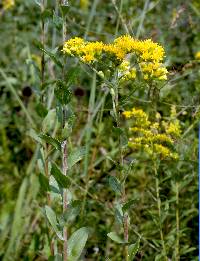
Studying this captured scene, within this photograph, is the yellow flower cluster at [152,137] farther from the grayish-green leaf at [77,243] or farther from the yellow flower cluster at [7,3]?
the yellow flower cluster at [7,3]

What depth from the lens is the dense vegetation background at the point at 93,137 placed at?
6.16 feet

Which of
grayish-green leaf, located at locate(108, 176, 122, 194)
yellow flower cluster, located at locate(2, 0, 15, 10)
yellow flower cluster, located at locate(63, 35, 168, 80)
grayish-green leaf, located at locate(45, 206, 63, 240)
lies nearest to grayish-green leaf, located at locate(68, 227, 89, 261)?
grayish-green leaf, located at locate(45, 206, 63, 240)

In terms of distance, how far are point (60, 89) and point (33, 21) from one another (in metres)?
3.01

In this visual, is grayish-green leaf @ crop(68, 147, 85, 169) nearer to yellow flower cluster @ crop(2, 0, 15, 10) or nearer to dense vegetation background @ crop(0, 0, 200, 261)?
dense vegetation background @ crop(0, 0, 200, 261)

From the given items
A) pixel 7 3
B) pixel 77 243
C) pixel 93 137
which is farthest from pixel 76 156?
pixel 7 3

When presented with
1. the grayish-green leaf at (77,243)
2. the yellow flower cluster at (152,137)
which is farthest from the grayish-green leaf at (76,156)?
the yellow flower cluster at (152,137)

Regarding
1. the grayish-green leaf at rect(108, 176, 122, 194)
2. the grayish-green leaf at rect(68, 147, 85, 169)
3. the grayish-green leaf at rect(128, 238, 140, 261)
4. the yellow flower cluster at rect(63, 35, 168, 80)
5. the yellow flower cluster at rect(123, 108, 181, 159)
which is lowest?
the grayish-green leaf at rect(128, 238, 140, 261)

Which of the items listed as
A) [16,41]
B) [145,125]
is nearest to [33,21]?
[16,41]

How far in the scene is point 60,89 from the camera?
139 centimetres

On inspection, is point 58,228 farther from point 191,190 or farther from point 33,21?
point 33,21

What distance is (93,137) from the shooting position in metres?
3.04

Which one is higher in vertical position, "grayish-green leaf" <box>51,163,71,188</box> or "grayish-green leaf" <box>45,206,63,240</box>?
"grayish-green leaf" <box>51,163,71,188</box>

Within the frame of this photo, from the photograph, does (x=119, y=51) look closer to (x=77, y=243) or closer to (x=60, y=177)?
(x=60, y=177)

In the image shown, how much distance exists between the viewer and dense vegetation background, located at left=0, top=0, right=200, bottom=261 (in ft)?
6.16
